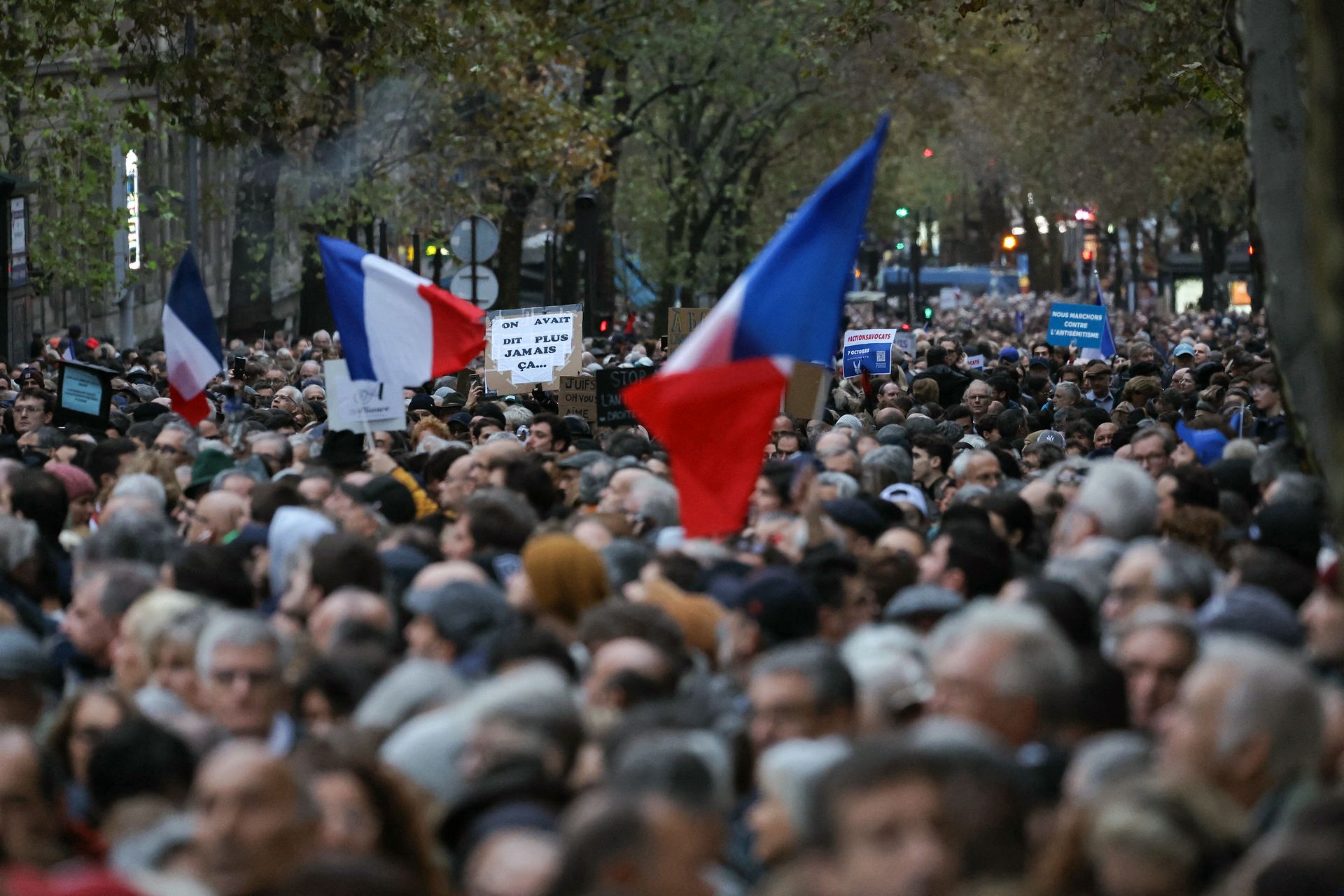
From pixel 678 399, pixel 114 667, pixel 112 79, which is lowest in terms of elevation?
pixel 114 667

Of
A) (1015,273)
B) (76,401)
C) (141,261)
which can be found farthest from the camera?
(1015,273)

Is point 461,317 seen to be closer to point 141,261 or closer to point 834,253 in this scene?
point 834,253

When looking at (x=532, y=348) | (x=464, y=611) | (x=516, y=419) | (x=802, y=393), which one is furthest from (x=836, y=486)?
(x=532, y=348)

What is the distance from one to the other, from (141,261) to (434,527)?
26170 millimetres

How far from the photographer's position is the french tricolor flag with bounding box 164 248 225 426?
1380cm

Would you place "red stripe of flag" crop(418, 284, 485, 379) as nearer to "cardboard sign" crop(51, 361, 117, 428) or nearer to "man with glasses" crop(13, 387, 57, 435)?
"cardboard sign" crop(51, 361, 117, 428)

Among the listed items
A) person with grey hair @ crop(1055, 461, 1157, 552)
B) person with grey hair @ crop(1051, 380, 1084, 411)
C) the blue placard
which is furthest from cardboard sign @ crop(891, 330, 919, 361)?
person with grey hair @ crop(1055, 461, 1157, 552)

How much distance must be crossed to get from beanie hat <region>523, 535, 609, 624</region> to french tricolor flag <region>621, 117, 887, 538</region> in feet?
4.31

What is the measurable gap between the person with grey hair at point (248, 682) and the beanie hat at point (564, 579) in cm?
110

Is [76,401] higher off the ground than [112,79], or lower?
lower

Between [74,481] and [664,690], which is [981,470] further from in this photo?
[664,690]

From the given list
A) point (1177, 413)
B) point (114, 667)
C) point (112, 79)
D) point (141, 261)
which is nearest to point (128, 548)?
point (114, 667)

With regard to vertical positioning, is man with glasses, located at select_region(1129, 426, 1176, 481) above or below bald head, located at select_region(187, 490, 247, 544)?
above

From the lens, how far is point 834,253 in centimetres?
922
